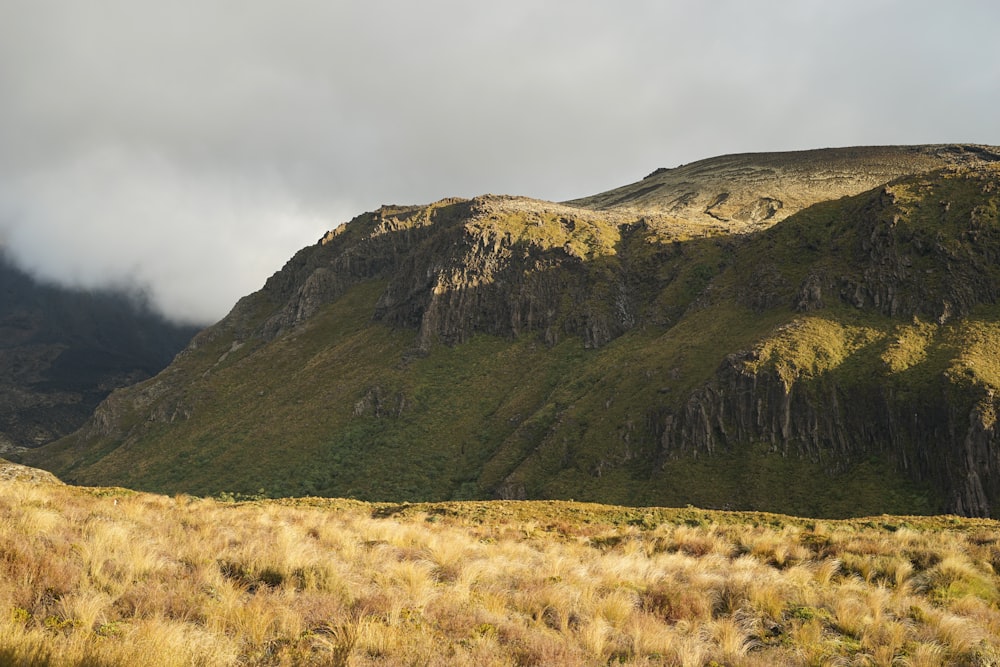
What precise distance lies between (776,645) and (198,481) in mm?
79502

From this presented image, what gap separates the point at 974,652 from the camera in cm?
867

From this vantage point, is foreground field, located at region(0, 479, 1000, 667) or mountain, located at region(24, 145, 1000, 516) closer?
foreground field, located at region(0, 479, 1000, 667)

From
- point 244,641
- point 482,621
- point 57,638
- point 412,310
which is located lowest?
point 482,621

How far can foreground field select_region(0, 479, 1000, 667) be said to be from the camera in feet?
22.3

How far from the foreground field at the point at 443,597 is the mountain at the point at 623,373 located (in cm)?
2819

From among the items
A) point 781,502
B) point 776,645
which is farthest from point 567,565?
point 781,502

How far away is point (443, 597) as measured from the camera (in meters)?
9.41

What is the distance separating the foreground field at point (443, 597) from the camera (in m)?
6.79

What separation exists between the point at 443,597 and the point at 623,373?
2103 inches

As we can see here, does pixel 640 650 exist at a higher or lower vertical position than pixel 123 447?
higher

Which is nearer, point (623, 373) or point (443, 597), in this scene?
point (443, 597)

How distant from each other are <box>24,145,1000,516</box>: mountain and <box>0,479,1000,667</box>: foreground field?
28.2m

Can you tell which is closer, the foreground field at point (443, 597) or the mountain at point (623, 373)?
the foreground field at point (443, 597)

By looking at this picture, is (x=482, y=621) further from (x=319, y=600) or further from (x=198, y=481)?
(x=198, y=481)
